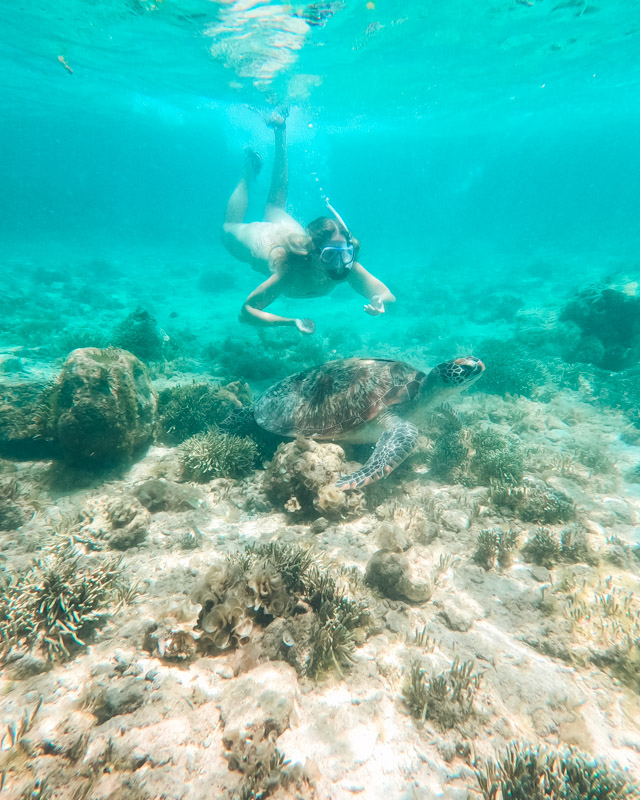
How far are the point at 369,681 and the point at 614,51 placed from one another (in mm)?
40920

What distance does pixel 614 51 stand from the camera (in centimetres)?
2461

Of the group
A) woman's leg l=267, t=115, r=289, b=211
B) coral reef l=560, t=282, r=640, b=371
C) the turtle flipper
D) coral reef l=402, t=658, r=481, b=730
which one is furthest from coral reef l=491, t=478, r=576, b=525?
woman's leg l=267, t=115, r=289, b=211

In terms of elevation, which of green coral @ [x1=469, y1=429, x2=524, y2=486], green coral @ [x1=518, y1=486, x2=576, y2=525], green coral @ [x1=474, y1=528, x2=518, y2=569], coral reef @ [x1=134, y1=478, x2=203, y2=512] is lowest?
coral reef @ [x1=134, y1=478, x2=203, y2=512]

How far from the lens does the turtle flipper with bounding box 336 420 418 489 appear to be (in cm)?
449

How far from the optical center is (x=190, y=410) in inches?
262

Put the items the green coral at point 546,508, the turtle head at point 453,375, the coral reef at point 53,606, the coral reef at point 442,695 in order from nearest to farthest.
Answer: the coral reef at point 442,695
the coral reef at point 53,606
the green coral at point 546,508
the turtle head at point 453,375

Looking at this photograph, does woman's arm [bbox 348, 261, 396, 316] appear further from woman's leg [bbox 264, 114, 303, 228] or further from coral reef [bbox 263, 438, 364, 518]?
woman's leg [bbox 264, 114, 303, 228]

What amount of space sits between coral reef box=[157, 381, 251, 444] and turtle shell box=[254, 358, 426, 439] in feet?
3.62

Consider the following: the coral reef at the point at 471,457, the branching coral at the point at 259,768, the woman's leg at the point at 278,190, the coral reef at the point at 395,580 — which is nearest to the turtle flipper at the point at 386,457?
the coral reef at the point at 471,457

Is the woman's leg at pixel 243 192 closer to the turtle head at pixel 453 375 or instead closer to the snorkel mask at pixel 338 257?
the snorkel mask at pixel 338 257

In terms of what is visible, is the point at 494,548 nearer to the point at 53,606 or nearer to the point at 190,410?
the point at 53,606

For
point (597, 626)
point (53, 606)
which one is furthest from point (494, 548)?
point (53, 606)

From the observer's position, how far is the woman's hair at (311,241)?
706 centimetres

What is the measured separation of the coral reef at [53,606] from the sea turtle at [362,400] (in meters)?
3.15
